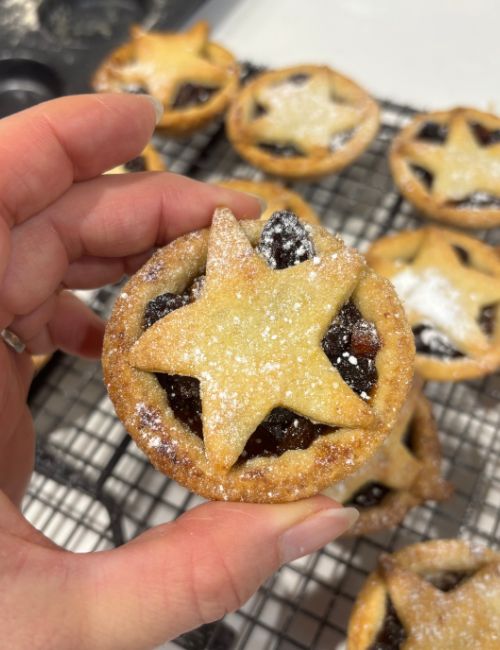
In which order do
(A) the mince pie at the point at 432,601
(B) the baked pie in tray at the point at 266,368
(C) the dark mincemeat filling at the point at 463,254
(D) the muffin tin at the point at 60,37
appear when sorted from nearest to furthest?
(B) the baked pie in tray at the point at 266,368 < (A) the mince pie at the point at 432,601 < (C) the dark mincemeat filling at the point at 463,254 < (D) the muffin tin at the point at 60,37

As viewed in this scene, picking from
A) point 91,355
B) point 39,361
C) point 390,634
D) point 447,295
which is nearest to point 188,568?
point 390,634

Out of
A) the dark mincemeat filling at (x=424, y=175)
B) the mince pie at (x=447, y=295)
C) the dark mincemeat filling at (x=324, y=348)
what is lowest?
the mince pie at (x=447, y=295)

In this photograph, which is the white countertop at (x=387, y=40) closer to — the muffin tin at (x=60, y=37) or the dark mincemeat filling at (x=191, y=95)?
the muffin tin at (x=60, y=37)

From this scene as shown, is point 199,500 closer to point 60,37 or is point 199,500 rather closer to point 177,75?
point 177,75

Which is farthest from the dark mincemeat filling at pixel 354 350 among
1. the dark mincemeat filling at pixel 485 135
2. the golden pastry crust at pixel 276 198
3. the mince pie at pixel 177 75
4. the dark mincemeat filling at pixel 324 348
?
the mince pie at pixel 177 75

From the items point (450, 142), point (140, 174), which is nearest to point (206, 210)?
point (140, 174)

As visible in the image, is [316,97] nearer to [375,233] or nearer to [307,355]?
[375,233]
